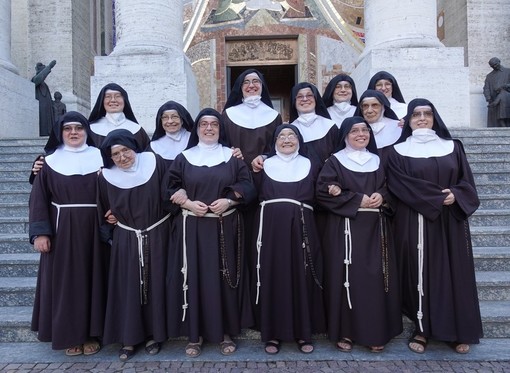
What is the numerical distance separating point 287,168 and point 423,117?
46.3 inches

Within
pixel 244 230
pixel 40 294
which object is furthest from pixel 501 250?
pixel 40 294

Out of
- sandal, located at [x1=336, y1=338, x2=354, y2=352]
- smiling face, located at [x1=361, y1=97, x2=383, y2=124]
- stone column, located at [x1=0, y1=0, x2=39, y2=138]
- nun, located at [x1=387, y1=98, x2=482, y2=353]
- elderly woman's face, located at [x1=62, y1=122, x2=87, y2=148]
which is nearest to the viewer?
nun, located at [x1=387, y1=98, x2=482, y2=353]

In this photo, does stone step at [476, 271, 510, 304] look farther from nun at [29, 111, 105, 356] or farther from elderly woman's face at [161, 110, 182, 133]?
nun at [29, 111, 105, 356]

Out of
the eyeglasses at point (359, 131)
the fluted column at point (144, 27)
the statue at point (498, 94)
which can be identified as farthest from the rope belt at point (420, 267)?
the statue at point (498, 94)

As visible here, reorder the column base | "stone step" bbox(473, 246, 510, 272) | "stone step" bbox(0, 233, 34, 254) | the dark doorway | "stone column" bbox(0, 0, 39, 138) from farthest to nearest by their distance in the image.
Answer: the dark doorway
"stone column" bbox(0, 0, 39, 138)
the column base
"stone step" bbox(0, 233, 34, 254)
"stone step" bbox(473, 246, 510, 272)

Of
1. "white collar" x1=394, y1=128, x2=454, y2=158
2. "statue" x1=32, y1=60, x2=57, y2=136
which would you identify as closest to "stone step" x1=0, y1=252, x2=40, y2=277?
"white collar" x1=394, y1=128, x2=454, y2=158

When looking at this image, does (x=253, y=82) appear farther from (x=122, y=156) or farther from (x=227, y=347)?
(x=227, y=347)

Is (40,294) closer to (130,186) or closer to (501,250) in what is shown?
(130,186)

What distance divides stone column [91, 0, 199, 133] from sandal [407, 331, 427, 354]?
548cm

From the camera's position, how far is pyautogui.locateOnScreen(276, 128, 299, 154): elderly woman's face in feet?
12.3

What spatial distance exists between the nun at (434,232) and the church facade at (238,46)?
4382 millimetres

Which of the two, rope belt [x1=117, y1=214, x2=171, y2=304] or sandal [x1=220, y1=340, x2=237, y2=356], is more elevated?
rope belt [x1=117, y1=214, x2=171, y2=304]

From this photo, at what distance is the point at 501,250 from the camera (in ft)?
15.1

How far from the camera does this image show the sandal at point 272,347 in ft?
11.8
